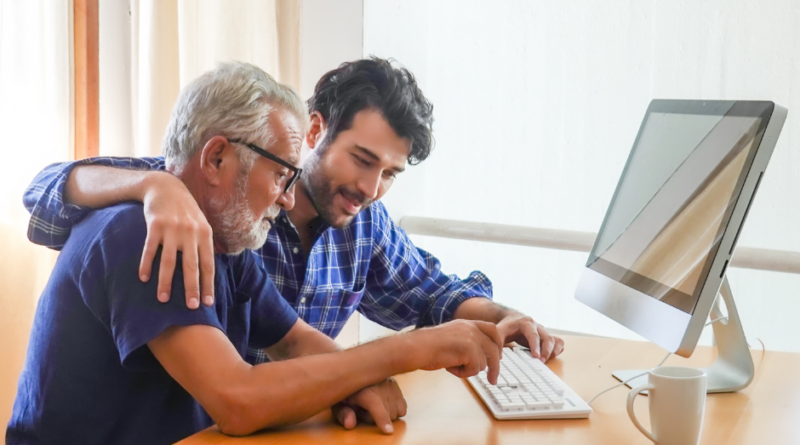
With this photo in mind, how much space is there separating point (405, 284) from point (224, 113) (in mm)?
774

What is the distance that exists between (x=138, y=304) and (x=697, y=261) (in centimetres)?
79

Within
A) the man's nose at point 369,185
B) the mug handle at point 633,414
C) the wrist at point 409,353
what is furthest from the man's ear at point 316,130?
the mug handle at point 633,414

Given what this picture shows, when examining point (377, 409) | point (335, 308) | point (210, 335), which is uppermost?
point (210, 335)

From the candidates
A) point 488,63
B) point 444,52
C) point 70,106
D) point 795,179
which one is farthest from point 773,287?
point 70,106

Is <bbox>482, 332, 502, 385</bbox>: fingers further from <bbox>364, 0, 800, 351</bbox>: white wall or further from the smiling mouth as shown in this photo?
<bbox>364, 0, 800, 351</bbox>: white wall

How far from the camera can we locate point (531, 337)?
138 cm

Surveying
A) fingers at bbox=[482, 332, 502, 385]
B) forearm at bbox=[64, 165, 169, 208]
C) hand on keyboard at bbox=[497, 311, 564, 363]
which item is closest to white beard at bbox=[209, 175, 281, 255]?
forearm at bbox=[64, 165, 169, 208]

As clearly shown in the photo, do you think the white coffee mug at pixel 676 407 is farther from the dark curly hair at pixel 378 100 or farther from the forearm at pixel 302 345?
the dark curly hair at pixel 378 100

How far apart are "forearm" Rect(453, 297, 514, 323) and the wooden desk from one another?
0.71 feet

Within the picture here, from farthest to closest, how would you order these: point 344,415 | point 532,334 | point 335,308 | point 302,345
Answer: point 335,308 → point 532,334 → point 302,345 → point 344,415

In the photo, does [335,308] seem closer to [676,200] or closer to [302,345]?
[302,345]

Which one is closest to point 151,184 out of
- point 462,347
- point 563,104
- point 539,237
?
point 462,347

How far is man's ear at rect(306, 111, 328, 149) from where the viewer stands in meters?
1.77

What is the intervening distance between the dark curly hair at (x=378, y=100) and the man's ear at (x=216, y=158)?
59 centimetres
